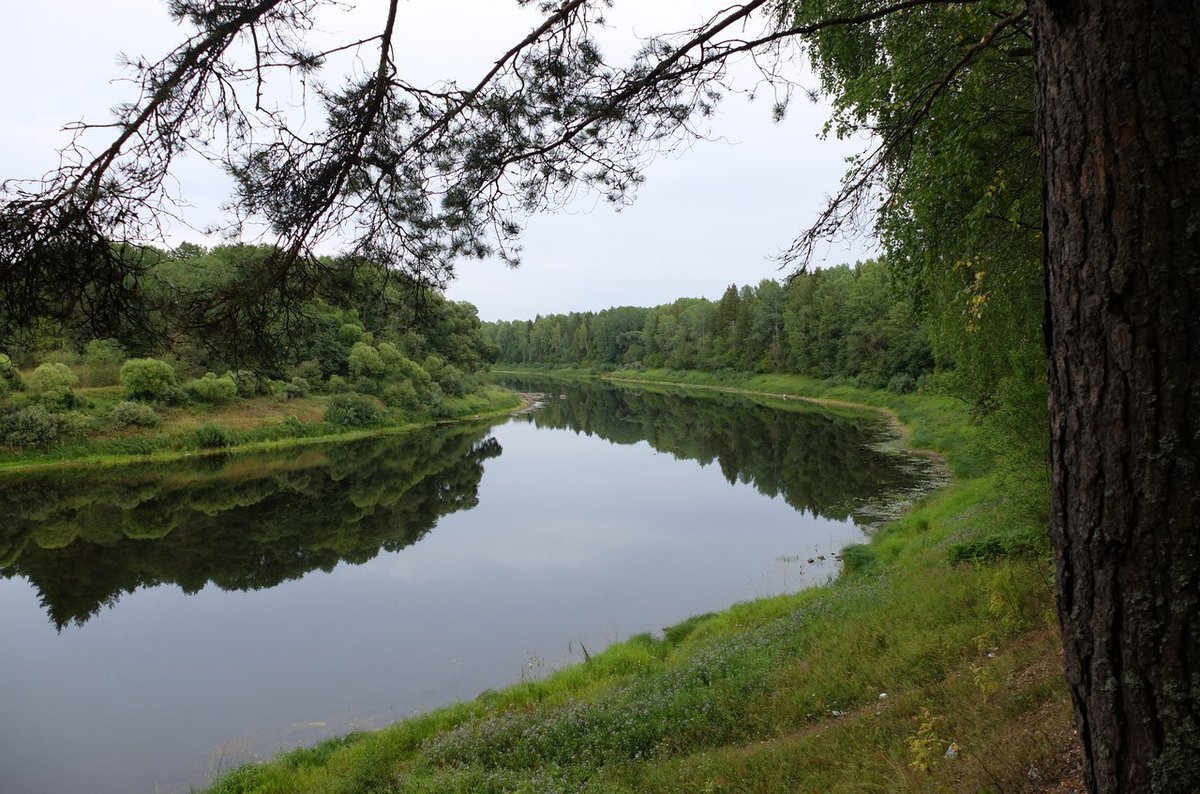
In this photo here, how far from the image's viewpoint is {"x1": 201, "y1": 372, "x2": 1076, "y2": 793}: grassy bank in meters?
4.07

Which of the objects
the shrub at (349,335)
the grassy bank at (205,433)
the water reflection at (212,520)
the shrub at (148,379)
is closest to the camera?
the water reflection at (212,520)

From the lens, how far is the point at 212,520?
19.7m

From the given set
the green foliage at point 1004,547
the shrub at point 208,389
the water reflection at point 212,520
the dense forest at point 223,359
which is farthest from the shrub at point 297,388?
the green foliage at point 1004,547

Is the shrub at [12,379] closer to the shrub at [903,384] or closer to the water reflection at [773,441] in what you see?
the water reflection at [773,441]

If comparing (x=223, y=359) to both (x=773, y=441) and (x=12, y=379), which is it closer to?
(x=773, y=441)

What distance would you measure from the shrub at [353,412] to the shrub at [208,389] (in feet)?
18.2

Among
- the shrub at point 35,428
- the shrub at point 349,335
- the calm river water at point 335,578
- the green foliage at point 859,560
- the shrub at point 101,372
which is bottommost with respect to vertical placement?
the calm river water at point 335,578

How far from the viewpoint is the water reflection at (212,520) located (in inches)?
606

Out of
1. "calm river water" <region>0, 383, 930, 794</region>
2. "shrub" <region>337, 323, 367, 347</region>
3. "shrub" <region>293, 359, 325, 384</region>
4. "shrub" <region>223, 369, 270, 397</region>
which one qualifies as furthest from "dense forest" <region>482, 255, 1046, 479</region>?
"shrub" <region>293, 359, 325, 384</region>

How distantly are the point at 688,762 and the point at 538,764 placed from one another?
5.07 ft

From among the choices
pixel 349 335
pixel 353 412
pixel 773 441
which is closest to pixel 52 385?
pixel 353 412

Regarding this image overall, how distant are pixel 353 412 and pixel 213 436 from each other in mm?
8308

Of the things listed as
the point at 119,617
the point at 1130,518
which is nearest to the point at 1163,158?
the point at 1130,518

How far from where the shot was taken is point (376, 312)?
16.5ft
